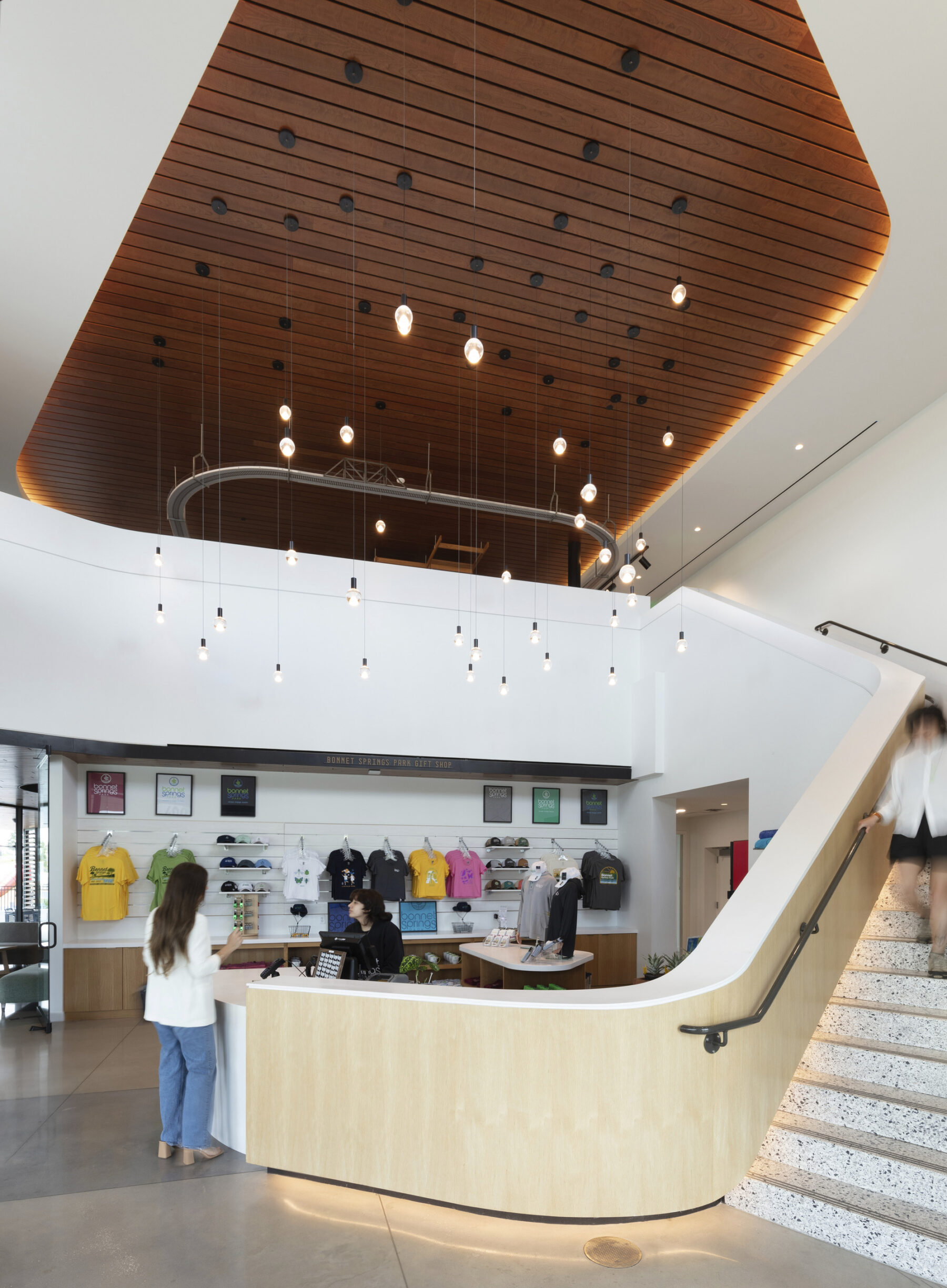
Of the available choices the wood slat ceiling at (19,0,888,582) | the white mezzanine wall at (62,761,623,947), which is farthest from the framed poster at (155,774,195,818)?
the wood slat ceiling at (19,0,888,582)

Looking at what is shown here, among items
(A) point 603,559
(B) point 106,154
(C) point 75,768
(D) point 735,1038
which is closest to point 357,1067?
(D) point 735,1038

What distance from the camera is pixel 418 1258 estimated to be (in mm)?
3217

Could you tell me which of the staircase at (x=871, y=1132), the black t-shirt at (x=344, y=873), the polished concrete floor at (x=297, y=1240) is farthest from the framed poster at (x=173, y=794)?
the staircase at (x=871, y=1132)

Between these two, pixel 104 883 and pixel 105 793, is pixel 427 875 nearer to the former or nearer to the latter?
pixel 104 883

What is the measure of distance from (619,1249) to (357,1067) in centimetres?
136

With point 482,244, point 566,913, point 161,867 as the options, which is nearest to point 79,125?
point 482,244

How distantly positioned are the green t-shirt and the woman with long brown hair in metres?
4.27

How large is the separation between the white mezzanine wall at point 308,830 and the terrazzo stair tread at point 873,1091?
19.3 ft

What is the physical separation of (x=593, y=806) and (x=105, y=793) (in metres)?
5.74

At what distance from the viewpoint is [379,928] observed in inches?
215

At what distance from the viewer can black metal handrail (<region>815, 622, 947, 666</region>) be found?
7691 mm

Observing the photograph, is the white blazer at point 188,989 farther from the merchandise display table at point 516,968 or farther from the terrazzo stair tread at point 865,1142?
the merchandise display table at point 516,968

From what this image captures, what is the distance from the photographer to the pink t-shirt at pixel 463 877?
9336 millimetres

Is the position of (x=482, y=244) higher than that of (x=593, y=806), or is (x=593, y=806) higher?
(x=482, y=244)
